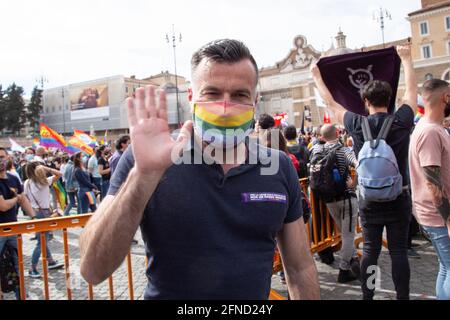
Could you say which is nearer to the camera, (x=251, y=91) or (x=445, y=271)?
(x=251, y=91)

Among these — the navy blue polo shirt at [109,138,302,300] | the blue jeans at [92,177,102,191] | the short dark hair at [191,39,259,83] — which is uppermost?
the short dark hair at [191,39,259,83]

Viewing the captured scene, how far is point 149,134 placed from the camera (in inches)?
47.1

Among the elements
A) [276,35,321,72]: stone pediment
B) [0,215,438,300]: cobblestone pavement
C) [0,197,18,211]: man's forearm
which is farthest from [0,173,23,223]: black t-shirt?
[276,35,321,72]: stone pediment

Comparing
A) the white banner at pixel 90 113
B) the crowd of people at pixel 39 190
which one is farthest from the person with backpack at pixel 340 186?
the white banner at pixel 90 113

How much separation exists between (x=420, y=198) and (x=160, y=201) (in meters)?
2.49

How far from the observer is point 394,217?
3.32 m

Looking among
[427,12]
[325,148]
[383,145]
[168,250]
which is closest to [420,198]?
[383,145]

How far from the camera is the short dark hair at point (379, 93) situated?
3.44m

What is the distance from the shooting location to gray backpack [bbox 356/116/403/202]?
10.6ft

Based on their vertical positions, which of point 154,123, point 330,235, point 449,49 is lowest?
point 330,235

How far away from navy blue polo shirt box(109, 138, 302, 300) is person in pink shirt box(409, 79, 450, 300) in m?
1.91

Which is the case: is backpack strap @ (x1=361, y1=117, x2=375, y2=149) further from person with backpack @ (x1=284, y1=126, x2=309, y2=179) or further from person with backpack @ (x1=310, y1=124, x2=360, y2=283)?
person with backpack @ (x1=284, y1=126, x2=309, y2=179)
